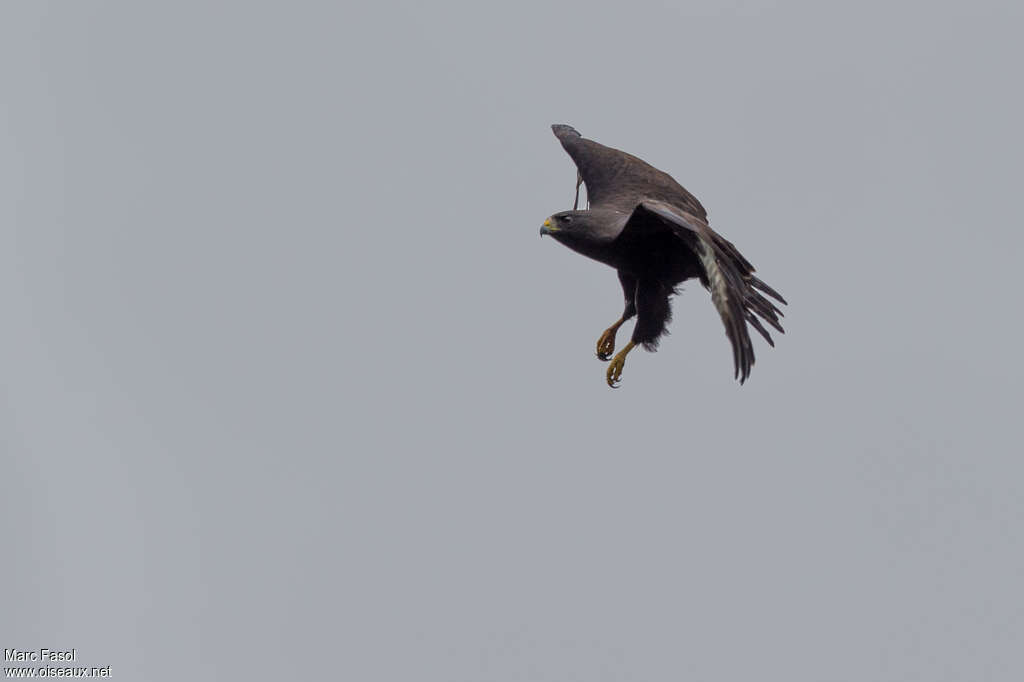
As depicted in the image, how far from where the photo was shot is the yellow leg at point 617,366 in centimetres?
1421

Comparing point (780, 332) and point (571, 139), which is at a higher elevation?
point (571, 139)

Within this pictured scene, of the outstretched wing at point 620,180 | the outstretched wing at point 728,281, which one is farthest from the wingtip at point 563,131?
the outstretched wing at point 728,281

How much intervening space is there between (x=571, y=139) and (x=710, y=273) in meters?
5.26

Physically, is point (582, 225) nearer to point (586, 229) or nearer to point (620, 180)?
point (586, 229)

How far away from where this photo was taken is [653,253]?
13.5m

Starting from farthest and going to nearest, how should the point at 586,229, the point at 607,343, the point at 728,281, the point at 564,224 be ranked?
the point at 607,343, the point at 564,224, the point at 586,229, the point at 728,281

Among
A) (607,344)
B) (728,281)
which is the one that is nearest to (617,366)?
(607,344)

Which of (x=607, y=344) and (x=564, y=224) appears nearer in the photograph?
(x=564, y=224)

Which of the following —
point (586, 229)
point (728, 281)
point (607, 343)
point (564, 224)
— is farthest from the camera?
point (607, 343)

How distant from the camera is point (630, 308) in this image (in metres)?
14.4

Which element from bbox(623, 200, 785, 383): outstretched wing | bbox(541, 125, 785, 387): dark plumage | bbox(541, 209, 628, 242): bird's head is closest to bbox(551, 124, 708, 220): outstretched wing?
bbox(541, 125, 785, 387): dark plumage

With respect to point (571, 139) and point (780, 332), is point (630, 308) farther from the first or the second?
point (571, 139)

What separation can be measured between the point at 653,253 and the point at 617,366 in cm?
123

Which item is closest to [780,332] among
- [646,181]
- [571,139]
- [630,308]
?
[630,308]
